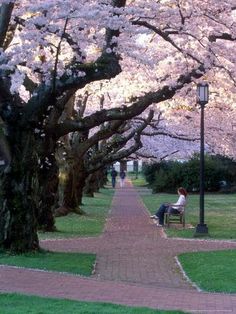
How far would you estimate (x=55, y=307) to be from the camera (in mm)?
7949

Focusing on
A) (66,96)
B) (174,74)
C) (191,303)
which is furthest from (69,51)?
(191,303)

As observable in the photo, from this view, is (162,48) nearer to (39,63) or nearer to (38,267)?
(39,63)

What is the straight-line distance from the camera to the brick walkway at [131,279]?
8977mm

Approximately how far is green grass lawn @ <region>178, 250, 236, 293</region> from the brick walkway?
218mm

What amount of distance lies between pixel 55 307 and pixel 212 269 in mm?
4598

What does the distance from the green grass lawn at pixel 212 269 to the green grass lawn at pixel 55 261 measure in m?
1.83

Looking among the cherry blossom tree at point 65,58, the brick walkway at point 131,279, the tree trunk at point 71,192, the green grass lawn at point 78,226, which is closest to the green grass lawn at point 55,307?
the brick walkway at point 131,279

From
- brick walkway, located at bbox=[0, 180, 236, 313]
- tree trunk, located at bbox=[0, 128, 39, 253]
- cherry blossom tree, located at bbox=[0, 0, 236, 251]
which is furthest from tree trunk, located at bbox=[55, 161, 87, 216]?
tree trunk, located at bbox=[0, 128, 39, 253]

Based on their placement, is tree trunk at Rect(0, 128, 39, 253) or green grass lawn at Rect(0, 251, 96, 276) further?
tree trunk at Rect(0, 128, 39, 253)

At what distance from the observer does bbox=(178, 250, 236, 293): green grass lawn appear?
34.1ft

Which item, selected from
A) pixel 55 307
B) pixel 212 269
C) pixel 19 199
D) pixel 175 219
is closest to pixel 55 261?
pixel 19 199

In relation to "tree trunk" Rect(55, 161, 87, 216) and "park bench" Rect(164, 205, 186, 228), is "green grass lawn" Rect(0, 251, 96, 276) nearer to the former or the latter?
"park bench" Rect(164, 205, 186, 228)

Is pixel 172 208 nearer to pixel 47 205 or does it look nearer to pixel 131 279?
pixel 47 205

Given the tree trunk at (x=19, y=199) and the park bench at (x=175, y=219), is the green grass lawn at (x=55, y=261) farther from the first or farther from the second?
the park bench at (x=175, y=219)
